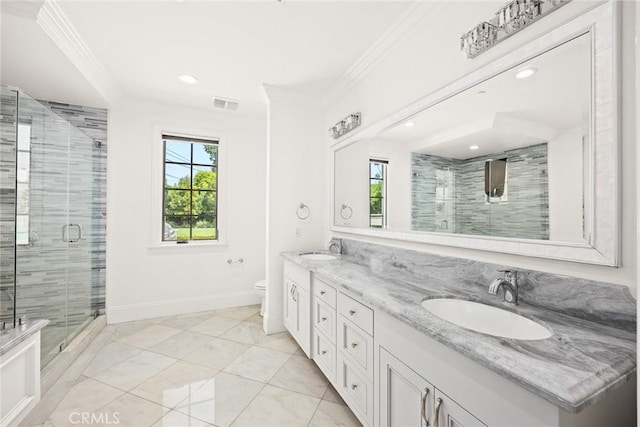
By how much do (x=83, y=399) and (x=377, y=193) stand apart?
252cm

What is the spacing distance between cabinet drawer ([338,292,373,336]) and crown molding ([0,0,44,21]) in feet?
8.34

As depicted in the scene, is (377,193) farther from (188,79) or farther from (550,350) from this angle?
(188,79)

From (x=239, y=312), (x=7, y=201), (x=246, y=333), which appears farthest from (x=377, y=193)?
(x=7, y=201)

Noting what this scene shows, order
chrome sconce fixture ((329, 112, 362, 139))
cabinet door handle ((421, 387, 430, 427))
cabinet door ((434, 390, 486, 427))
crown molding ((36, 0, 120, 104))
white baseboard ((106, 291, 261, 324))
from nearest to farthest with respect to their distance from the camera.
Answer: cabinet door ((434, 390, 486, 427)) < cabinet door handle ((421, 387, 430, 427)) < crown molding ((36, 0, 120, 104)) < chrome sconce fixture ((329, 112, 362, 139)) < white baseboard ((106, 291, 261, 324))

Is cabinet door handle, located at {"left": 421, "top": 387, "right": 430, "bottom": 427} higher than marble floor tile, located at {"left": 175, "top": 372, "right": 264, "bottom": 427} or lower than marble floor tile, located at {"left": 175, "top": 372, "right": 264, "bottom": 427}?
higher

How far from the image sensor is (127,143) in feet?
10.3

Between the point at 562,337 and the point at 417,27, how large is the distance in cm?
183

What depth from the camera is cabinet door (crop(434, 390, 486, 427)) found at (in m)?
0.86

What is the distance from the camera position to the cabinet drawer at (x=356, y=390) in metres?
1.39

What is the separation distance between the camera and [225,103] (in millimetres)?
3195

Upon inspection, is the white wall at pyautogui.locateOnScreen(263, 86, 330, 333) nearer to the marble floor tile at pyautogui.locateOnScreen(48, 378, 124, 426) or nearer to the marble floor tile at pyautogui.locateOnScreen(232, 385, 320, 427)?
the marble floor tile at pyautogui.locateOnScreen(232, 385, 320, 427)

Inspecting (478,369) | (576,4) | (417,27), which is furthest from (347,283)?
(417,27)

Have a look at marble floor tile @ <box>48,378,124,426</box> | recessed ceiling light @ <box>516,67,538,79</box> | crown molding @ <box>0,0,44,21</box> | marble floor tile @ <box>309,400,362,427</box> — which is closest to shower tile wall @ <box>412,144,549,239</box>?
recessed ceiling light @ <box>516,67,538,79</box>

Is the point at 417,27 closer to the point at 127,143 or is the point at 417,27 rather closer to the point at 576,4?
the point at 576,4
